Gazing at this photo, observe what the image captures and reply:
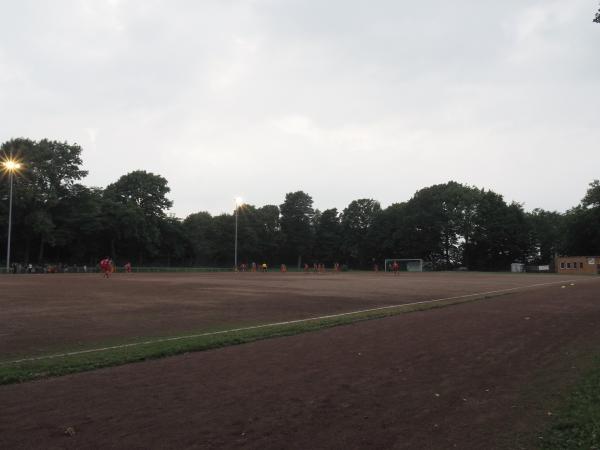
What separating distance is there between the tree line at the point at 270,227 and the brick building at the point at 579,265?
59.2 ft

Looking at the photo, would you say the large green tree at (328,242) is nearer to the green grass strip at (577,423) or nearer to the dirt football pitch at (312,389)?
the dirt football pitch at (312,389)

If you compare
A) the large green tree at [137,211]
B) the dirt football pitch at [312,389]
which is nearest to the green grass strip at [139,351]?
the dirt football pitch at [312,389]

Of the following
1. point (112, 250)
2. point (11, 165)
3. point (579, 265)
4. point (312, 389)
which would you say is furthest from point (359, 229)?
point (312, 389)

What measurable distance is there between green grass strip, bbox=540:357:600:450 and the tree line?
7248 cm

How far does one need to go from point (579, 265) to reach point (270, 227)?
67.6 meters

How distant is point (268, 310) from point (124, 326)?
586 centimetres

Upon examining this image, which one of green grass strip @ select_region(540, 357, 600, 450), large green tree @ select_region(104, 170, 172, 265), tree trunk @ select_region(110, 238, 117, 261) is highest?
large green tree @ select_region(104, 170, 172, 265)

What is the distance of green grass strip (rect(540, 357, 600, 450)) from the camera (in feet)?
16.6

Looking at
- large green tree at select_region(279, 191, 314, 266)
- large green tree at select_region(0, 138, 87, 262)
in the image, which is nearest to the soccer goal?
large green tree at select_region(279, 191, 314, 266)

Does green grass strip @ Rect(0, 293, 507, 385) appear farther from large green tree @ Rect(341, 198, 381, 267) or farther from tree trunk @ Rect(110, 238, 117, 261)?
large green tree @ Rect(341, 198, 381, 267)

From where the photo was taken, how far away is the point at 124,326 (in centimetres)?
1362

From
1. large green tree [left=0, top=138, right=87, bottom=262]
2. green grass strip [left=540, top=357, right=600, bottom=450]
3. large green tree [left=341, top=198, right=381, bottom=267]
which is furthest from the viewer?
large green tree [left=341, top=198, right=381, bottom=267]

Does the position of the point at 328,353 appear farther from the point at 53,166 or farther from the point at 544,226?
A: the point at 544,226

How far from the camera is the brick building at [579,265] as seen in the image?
7644cm
